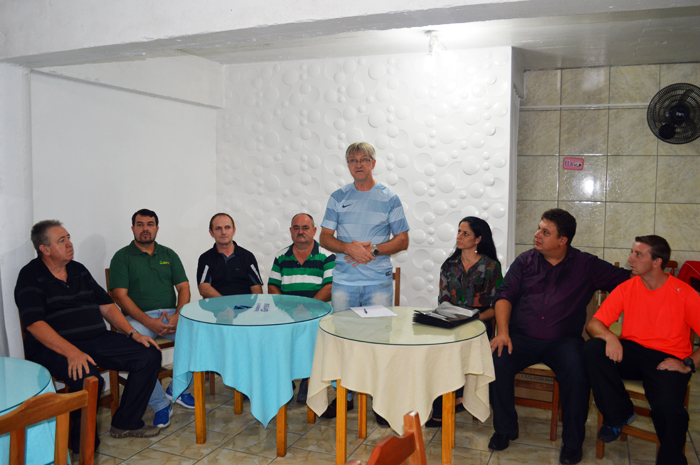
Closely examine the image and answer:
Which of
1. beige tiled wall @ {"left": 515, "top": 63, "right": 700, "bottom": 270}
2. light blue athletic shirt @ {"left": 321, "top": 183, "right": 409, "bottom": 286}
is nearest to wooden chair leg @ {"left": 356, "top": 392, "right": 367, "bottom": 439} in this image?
light blue athletic shirt @ {"left": 321, "top": 183, "right": 409, "bottom": 286}

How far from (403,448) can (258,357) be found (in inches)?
64.8

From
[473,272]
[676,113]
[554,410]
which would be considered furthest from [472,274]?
[676,113]

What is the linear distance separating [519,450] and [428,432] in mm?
515

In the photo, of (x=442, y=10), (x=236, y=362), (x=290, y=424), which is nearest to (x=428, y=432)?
(x=290, y=424)

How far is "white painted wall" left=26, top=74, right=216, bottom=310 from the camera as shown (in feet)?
12.1

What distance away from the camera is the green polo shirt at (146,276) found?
12.2ft

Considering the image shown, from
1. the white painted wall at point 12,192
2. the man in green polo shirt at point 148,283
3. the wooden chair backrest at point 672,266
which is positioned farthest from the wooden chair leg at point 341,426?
the wooden chair backrest at point 672,266

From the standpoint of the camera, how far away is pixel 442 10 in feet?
7.22

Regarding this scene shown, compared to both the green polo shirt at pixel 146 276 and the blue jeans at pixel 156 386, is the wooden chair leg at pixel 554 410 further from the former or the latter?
the green polo shirt at pixel 146 276

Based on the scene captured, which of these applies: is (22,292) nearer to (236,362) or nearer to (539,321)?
(236,362)

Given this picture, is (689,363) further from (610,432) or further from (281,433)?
(281,433)

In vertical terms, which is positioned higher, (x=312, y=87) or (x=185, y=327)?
(x=312, y=87)

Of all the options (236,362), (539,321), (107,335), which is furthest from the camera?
(107,335)

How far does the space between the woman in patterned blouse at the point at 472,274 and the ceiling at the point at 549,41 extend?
4.74ft
